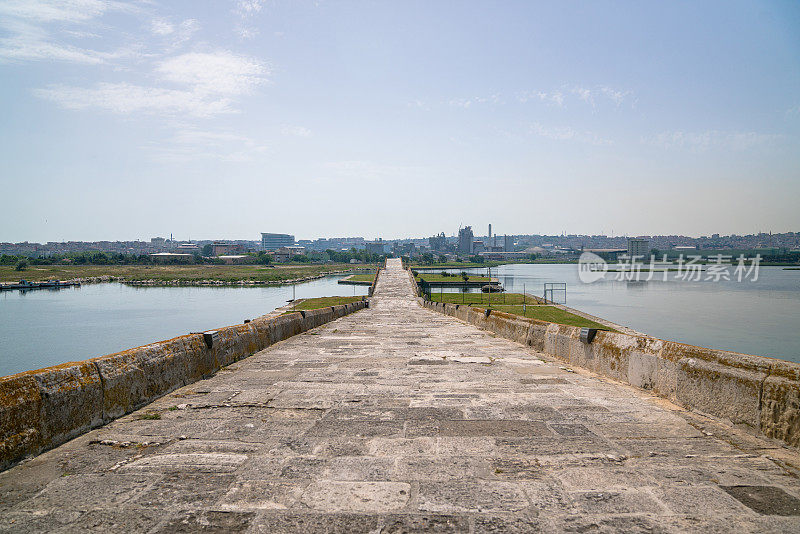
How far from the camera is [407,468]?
3191 millimetres

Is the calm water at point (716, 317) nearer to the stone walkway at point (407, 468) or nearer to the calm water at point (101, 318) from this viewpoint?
the stone walkway at point (407, 468)

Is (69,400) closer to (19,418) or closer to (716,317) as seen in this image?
(19,418)

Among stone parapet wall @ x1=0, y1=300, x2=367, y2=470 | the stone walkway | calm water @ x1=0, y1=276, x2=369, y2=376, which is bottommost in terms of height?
calm water @ x1=0, y1=276, x2=369, y2=376

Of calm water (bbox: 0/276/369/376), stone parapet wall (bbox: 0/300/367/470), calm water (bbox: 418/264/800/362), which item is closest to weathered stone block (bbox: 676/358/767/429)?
stone parapet wall (bbox: 0/300/367/470)

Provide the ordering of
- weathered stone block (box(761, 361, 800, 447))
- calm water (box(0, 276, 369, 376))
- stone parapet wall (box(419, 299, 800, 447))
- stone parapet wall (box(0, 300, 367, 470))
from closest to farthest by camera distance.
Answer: stone parapet wall (box(0, 300, 367, 470))
weathered stone block (box(761, 361, 800, 447))
stone parapet wall (box(419, 299, 800, 447))
calm water (box(0, 276, 369, 376))

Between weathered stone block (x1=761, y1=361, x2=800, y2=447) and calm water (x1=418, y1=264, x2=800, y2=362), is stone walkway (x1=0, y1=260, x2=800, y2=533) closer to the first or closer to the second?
weathered stone block (x1=761, y1=361, x2=800, y2=447)

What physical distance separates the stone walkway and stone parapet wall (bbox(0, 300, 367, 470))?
6.4 inches

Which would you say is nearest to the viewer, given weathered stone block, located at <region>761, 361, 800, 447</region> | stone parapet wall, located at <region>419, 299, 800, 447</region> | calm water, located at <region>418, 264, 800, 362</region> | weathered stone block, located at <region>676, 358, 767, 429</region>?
weathered stone block, located at <region>761, 361, 800, 447</region>

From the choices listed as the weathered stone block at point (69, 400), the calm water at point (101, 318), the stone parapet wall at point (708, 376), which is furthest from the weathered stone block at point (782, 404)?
the calm water at point (101, 318)

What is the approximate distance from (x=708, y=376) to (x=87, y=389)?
5.76 m

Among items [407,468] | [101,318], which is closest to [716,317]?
[407,468]

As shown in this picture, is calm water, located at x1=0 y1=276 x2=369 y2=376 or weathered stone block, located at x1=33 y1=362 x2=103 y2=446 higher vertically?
weathered stone block, located at x1=33 y1=362 x2=103 y2=446

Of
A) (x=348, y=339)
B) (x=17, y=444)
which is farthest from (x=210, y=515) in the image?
(x=348, y=339)

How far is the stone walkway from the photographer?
8.40 ft
